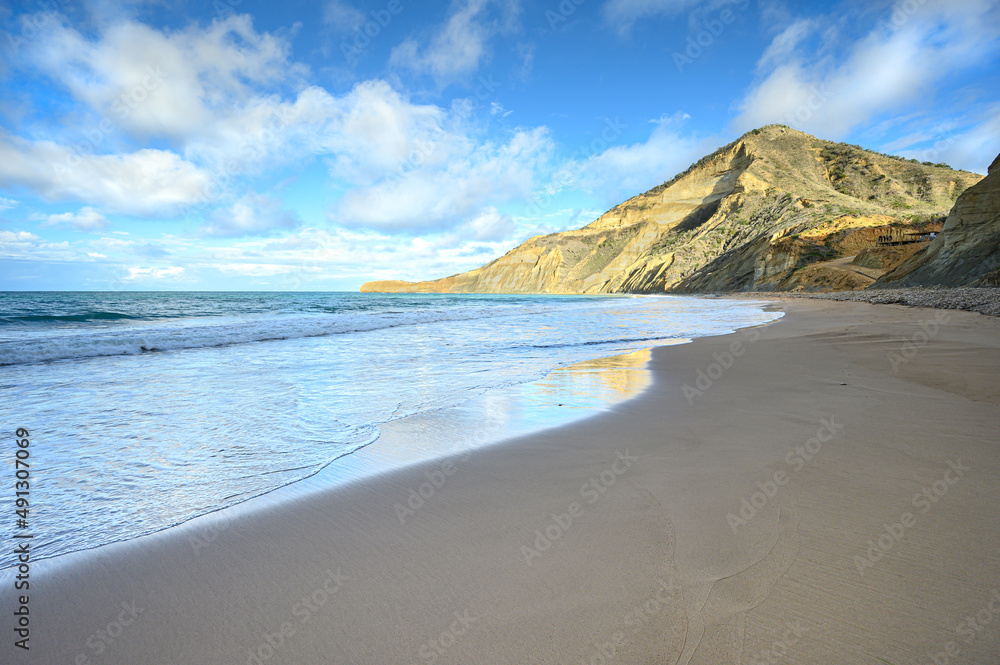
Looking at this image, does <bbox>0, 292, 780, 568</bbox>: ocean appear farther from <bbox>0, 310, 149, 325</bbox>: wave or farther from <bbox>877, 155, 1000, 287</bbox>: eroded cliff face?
<bbox>877, 155, 1000, 287</bbox>: eroded cliff face

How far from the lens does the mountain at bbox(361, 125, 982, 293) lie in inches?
1420

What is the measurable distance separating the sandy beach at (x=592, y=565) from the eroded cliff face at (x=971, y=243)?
2158cm

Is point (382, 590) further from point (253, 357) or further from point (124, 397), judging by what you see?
point (253, 357)

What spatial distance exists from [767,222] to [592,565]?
207ft

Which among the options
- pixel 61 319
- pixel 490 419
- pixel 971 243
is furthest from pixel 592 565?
pixel 61 319

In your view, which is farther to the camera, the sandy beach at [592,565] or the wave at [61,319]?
the wave at [61,319]

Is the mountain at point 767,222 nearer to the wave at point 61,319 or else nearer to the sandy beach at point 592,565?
the sandy beach at point 592,565

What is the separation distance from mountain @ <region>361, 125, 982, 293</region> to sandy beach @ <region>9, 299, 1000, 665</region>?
33.5 meters

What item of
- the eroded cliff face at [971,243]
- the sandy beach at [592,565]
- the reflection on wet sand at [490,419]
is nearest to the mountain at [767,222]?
the eroded cliff face at [971,243]

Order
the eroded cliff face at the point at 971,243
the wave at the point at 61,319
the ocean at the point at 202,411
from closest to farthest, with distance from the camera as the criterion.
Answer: the ocean at the point at 202,411 < the eroded cliff face at the point at 971,243 < the wave at the point at 61,319

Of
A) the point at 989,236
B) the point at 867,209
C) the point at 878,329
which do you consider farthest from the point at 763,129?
the point at 878,329

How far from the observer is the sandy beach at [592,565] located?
1.28m

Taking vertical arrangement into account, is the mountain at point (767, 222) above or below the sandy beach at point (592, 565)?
above

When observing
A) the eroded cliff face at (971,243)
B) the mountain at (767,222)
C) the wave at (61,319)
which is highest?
the mountain at (767,222)
